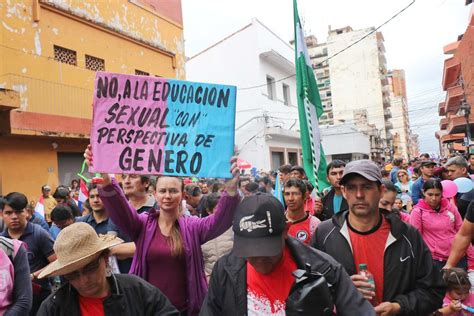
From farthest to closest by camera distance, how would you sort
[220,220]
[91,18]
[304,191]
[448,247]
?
1. [91,18]
2. [448,247]
3. [304,191]
4. [220,220]

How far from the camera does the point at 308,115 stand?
4488 mm

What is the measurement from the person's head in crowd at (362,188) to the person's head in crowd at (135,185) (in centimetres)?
234

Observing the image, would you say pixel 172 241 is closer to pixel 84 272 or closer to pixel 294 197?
pixel 84 272

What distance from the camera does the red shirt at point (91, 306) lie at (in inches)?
85.5

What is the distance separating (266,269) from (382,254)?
865 millimetres

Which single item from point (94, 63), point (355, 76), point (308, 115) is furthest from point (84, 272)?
point (355, 76)

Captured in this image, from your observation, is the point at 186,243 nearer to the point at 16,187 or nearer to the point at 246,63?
the point at 16,187

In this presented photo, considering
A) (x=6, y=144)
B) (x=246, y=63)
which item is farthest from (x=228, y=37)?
(x=6, y=144)

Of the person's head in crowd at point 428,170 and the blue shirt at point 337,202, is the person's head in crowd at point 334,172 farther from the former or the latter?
the person's head in crowd at point 428,170

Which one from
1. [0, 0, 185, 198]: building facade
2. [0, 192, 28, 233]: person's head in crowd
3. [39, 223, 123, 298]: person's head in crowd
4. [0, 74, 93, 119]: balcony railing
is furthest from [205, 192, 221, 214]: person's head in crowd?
[0, 74, 93, 119]: balcony railing

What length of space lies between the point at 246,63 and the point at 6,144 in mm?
16189

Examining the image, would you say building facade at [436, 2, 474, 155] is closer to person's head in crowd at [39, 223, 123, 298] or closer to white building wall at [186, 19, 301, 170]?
white building wall at [186, 19, 301, 170]

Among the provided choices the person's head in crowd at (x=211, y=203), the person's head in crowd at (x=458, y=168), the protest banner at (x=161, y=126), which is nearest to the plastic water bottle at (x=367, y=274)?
the protest banner at (x=161, y=126)

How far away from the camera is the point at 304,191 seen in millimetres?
4344
